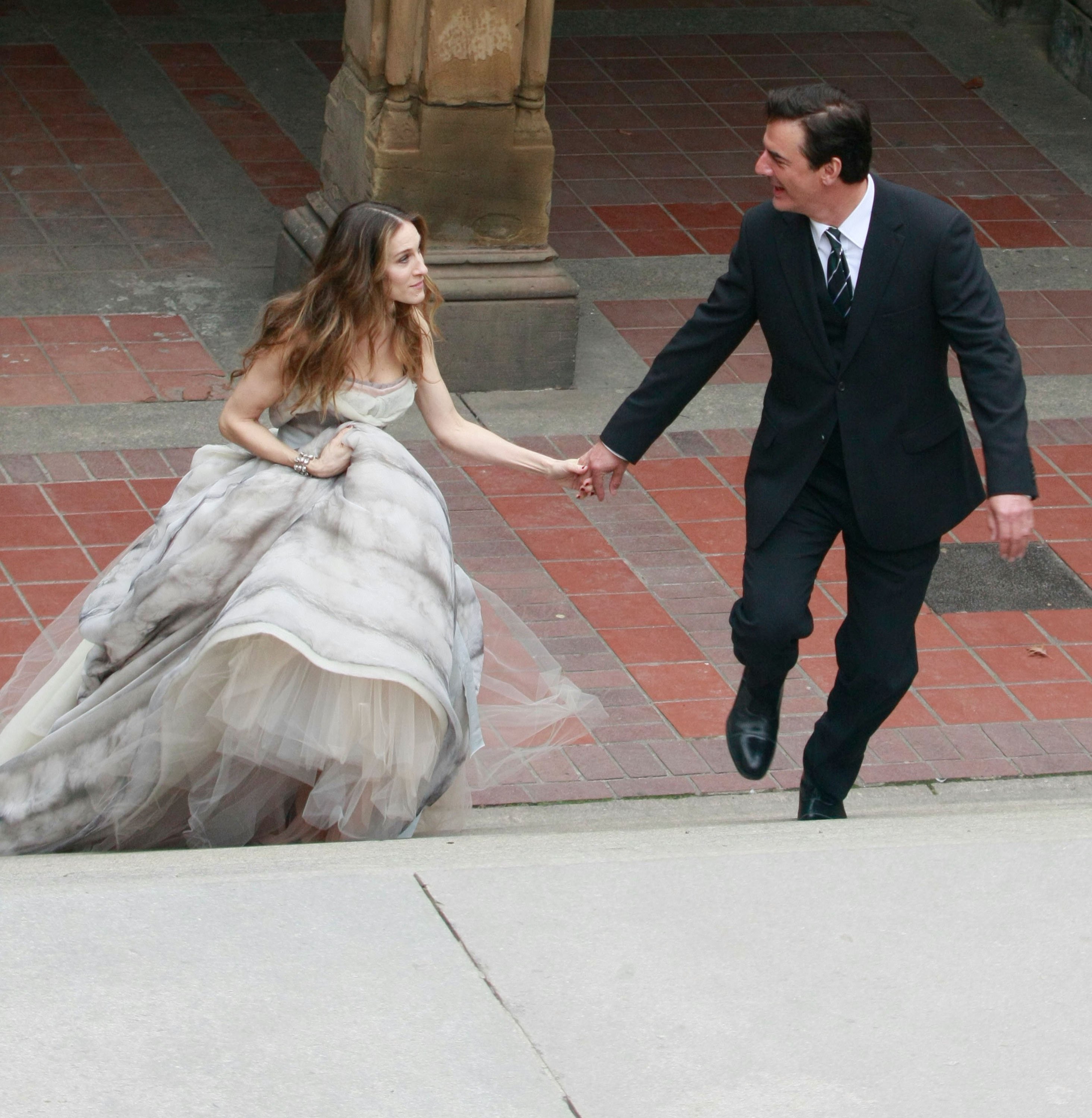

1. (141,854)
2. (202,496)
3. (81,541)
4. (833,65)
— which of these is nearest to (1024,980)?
(141,854)

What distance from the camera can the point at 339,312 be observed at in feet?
14.2

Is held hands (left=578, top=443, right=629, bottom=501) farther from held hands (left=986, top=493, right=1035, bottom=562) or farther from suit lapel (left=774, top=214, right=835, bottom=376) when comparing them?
held hands (left=986, top=493, right=1035, bottom=562)

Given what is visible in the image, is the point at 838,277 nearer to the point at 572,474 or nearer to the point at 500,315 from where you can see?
the point at 572,474

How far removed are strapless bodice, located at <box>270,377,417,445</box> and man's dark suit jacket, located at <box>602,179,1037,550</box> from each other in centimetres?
58

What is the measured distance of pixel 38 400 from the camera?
712 cm

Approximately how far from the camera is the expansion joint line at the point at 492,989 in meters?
3.16

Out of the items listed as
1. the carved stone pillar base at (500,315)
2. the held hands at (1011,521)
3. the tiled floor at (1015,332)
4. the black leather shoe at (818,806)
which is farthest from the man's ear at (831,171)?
the tiled floor at (1015,332)

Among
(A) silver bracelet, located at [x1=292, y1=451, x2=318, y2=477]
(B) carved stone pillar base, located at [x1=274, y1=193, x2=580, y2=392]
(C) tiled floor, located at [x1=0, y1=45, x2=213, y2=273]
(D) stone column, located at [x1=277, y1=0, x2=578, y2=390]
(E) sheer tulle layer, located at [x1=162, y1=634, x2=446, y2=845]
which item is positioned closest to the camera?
(E) sheer tulle layer, located at [x1=162, y1=634, x2=446, y2=845]

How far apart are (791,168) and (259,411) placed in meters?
1.36

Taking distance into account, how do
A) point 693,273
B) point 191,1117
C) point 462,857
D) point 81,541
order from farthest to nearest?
point 693,273 < point 81,541 < point 462,857 < point 191,1117

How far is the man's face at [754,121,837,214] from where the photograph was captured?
4.12m

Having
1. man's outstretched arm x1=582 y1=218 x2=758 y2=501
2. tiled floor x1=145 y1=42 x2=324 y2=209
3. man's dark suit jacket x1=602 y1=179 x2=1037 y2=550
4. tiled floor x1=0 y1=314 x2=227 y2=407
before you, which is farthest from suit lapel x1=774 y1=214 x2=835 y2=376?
tiled floor x1=145 y1=42 x2=324 y2=209

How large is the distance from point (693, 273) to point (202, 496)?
4573 millimetres

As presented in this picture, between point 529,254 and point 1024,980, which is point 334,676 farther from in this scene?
point 529,254
